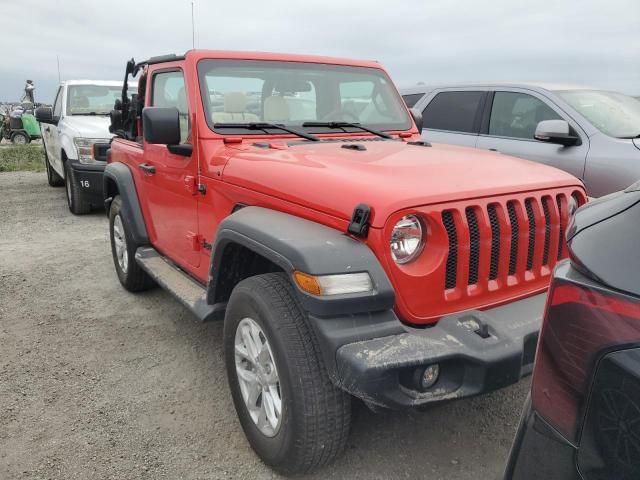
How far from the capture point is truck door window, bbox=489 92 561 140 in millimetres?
5551

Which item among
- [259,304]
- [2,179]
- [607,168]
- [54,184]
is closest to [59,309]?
[259,304]

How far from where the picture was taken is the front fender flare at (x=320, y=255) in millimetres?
2020

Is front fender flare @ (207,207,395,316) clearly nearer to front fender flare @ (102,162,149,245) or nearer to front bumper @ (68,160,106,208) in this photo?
front fender flare @ (102,162,149,245)

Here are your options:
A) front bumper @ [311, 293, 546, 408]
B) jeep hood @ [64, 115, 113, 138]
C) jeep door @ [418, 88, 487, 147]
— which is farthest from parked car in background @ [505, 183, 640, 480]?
jeep hood @ [64, 115, 113, 138]

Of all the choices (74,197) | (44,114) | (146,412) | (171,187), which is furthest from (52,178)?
(146,412)

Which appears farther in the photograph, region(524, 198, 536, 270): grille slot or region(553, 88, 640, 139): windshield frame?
region(553, 88, 640, 139): windshield frame

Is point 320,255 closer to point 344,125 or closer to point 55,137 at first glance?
point 344,125

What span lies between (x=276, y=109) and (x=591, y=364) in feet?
9.08

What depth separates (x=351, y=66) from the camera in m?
4.02

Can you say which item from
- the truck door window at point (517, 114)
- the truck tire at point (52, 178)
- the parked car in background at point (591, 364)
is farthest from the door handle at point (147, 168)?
the truck tire at point (52, 178)

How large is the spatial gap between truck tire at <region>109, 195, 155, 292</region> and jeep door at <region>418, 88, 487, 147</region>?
3608 mm

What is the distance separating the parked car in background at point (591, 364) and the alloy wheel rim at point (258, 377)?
1.22 meters

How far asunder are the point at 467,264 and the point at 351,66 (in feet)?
7.52

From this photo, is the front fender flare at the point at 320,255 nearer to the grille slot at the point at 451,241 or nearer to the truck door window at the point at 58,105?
the grille slot at the point at 451,241
